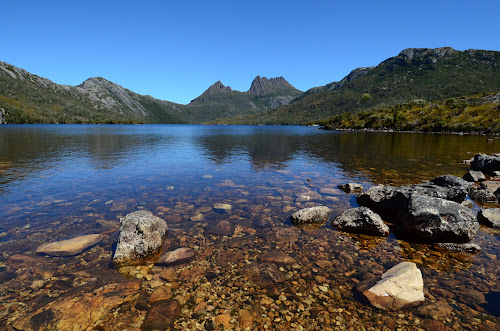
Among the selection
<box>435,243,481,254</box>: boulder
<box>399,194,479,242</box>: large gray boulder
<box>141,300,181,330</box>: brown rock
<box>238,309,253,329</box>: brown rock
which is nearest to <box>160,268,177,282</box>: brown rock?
<box>141,300,181,330</box>: brown rock

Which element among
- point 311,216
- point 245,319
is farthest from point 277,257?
point 311,216

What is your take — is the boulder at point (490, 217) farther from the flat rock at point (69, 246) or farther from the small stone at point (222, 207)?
the flat rock at point (69, 246)

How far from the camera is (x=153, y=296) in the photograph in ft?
24.0

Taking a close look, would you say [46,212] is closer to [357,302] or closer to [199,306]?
[199,306]

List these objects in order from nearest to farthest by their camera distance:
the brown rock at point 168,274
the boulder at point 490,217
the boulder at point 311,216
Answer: the brown rock at point 168,274 < the boulder at point 490,217 < the boulder at point 311,216

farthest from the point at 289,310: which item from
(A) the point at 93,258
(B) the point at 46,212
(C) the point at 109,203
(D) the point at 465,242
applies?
(B) the point at 46,212

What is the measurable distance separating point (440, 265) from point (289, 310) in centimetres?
694

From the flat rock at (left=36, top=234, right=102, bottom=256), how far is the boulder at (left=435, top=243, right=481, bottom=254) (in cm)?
1638

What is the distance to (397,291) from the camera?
718 cm

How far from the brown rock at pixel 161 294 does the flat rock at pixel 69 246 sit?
15.8ft

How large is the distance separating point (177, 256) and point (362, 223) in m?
9.42

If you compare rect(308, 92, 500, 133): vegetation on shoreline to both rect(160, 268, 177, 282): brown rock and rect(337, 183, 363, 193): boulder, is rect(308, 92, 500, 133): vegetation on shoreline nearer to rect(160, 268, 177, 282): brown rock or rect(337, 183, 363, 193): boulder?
rect(337, 183, 363, 193): boulder

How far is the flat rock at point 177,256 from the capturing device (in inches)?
363

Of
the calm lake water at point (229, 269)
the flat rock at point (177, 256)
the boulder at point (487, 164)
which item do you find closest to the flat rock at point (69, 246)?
the calm lake water at point (229, 269)
